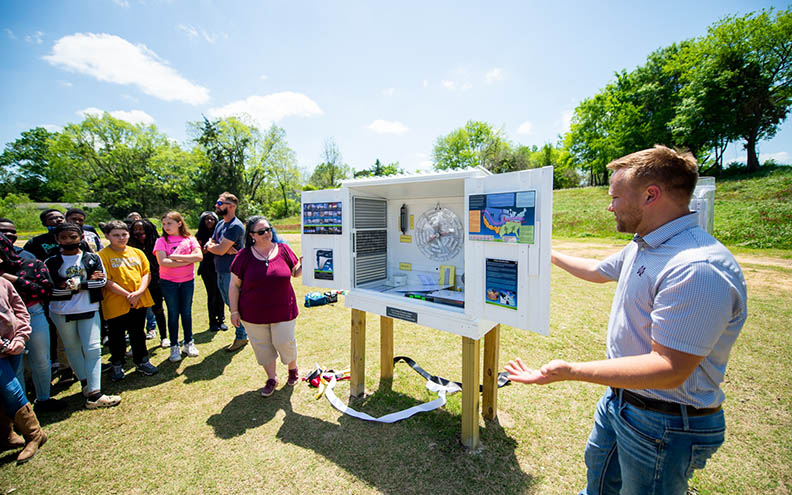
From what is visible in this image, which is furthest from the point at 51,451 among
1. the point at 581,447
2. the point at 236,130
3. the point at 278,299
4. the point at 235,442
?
the point at 236,130

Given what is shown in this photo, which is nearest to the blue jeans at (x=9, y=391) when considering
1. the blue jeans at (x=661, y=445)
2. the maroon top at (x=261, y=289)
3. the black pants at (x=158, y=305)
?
the maroon top at (x=261, y=289)

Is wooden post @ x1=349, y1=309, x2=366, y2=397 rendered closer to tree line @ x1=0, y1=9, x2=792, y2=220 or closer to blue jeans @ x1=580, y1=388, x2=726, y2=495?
blue jeans @ x1=580, y1=388, x2=726, y2=495

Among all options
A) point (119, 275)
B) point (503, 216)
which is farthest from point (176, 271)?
point (503, 216)

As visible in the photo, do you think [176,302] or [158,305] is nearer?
[176,302]

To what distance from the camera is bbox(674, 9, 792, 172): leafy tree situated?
21.0 meters

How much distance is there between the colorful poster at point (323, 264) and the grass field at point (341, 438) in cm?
133

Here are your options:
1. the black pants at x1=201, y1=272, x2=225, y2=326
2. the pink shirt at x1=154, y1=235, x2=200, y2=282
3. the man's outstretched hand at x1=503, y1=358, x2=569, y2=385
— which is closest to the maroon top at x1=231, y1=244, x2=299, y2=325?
the pink shirt at x1=154, y1=235, x2=200, y2=282

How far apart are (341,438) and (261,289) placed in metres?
1.58

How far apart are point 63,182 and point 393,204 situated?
3978cm

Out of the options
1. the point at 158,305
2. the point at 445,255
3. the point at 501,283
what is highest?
the point at 445,255

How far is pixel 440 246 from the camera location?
3.03m

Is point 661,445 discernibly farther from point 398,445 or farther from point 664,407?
point 398,445

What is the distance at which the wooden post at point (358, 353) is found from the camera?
10.3 feet

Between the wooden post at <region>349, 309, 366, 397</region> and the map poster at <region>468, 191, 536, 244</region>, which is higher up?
the map poster at <region>468, 191, 536, 244</region>
